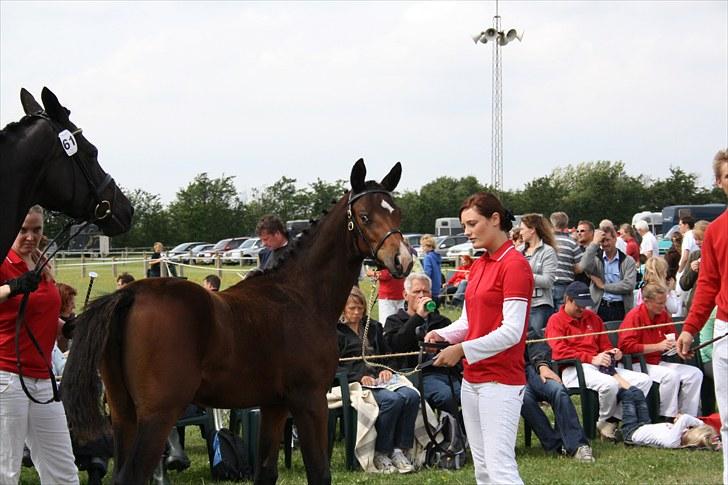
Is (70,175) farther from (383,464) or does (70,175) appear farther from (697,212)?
(697,212)

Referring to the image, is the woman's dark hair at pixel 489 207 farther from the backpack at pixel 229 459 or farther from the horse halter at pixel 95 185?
the backpack at pixel 229 459

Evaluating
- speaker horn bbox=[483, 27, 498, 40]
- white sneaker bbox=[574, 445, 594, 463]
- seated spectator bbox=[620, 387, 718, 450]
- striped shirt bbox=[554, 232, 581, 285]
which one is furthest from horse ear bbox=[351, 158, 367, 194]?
speaker horn bbox=[483, 27, 498, 40]

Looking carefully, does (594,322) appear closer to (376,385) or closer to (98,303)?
(376,385)

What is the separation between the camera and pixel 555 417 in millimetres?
8156

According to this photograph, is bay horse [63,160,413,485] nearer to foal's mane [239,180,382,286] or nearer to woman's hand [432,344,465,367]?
foal's mane [239,180,382,286]

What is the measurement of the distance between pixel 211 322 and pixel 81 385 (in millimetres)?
757

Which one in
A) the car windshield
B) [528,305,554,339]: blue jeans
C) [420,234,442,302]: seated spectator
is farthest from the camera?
the car windshield

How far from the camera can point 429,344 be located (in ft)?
16.6

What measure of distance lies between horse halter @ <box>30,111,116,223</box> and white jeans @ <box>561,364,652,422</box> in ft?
18.2

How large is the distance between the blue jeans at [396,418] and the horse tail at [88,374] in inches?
132

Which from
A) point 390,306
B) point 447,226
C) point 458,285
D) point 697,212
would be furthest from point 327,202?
point 390,306

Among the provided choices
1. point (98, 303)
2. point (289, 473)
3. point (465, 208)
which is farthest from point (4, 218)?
point (289, 473)

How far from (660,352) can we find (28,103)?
698 cm

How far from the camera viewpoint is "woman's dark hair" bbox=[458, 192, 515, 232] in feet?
15.6
